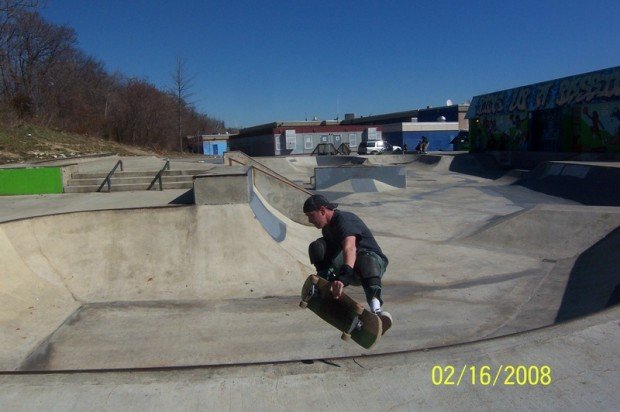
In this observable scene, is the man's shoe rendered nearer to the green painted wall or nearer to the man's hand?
the man's hand

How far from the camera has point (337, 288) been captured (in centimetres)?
338

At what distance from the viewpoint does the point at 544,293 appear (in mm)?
7457

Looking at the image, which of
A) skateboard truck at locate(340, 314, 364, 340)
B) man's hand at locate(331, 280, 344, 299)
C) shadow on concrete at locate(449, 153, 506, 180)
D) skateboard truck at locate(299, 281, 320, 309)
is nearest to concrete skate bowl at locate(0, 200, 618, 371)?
skateboard truck at locate(299, 281, 320, 309)

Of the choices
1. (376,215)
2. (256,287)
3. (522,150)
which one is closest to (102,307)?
(256,287)

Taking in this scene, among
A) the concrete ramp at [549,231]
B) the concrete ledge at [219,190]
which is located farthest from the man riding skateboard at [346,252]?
the concrete ramp at [549,231]

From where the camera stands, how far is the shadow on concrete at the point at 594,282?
6343mm

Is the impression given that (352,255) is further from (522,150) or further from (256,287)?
(522,150)

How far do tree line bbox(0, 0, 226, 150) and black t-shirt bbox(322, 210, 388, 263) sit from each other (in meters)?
29.3

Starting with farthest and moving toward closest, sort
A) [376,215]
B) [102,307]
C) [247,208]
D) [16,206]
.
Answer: [376,215] < [16,206] < [247,208] < [102,307]

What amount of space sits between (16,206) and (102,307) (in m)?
4.79

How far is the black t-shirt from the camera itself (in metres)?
3.62

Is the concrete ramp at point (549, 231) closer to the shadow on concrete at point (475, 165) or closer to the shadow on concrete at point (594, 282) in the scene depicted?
the shadow on concrete at point (594, 282)

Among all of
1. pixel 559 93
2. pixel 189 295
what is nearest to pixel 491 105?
pixel 559 93
